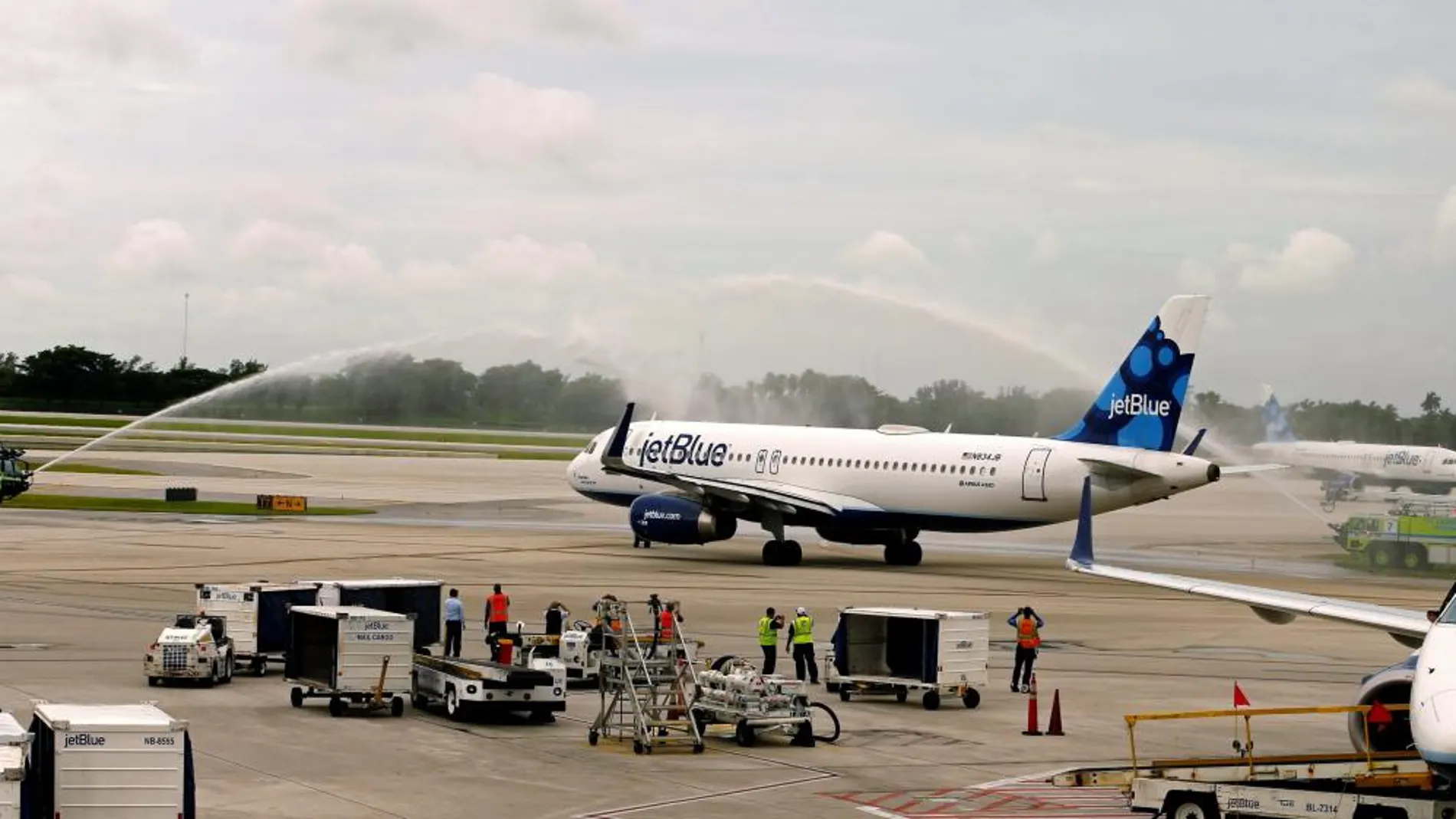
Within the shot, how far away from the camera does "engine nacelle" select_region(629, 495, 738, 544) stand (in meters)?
65.2

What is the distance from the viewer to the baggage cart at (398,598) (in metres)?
38.6

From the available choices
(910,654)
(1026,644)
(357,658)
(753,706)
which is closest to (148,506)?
(357,658)

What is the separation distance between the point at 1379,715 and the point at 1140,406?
35739mm

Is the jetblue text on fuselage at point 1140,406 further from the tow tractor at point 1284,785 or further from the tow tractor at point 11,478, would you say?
the tow tractor at point 11,478

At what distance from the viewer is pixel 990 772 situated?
2822cm

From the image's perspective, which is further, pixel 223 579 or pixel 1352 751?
pixel 223 579

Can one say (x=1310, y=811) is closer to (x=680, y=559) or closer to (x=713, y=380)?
(x=680, y=559)

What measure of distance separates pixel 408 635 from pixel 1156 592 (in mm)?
32383

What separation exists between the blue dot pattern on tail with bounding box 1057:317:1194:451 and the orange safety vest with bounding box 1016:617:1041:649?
80.8 ft

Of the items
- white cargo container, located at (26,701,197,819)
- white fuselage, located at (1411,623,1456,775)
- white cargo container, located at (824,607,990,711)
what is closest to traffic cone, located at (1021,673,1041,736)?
white cargo container, located at (824,607,990,711)

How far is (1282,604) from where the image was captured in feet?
88.1

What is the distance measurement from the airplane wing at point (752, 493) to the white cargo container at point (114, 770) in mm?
41407

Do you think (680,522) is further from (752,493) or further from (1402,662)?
(1402,662)

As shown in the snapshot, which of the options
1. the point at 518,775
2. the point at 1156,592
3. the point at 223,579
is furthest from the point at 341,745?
the point at 1156,592
